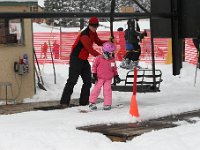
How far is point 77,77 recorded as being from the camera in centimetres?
1009

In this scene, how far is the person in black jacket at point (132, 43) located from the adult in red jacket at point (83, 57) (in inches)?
336

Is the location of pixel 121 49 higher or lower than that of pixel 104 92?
higher

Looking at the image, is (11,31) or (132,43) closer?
(11,31)

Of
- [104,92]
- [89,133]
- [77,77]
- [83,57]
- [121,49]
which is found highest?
[83,57]

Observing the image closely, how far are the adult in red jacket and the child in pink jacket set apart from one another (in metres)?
0.18

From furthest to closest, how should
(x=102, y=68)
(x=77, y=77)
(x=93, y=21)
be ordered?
(x=77, y=77), (x=93, y=21), (x=102, y=68)

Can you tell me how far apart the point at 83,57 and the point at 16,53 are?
3008mm

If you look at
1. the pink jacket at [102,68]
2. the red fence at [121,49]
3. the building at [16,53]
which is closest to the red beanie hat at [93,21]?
the pink jacket at [102,68]

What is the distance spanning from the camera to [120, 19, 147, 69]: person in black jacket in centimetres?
1873

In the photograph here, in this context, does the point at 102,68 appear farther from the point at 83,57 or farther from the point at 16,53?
the point at 16,53

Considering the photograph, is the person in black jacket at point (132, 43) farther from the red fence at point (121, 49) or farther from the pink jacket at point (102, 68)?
the pink jacket at point (102, 68)

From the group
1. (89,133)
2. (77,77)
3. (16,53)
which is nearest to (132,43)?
(16,53)

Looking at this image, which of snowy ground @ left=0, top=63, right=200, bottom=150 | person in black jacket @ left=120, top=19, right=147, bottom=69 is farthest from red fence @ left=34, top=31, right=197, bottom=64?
snowy ground @ left=0, top=63, right=200, bottom=150

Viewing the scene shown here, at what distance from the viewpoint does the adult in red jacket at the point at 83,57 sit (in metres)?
9.63
